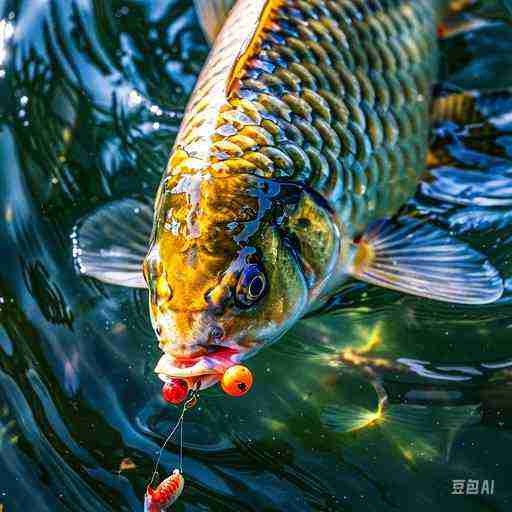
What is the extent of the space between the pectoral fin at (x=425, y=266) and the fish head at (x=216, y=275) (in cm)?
55

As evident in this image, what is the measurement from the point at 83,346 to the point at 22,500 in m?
0.66

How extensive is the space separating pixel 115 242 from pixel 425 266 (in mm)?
1304

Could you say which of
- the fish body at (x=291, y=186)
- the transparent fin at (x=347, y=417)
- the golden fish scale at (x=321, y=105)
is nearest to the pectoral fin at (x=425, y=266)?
the fish body at (x=291, y=186)

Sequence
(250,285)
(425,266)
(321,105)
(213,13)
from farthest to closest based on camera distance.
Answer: (213,13), (425,266), (321,105), (250,285)

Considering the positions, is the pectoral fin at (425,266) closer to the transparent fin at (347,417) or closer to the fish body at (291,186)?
the fish body at (291,186)

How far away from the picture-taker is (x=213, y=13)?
4.07 m

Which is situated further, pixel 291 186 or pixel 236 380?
pixel 291 186

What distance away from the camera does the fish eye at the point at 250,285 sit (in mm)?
2859

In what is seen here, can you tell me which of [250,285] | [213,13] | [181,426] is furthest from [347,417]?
[213,13]

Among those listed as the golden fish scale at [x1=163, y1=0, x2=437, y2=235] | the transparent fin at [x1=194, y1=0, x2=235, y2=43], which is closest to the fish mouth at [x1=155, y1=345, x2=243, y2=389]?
the golden fish scale at [x1=163, y1=0, x2=437, y2=235]

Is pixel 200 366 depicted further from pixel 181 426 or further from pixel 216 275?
pixel 181 426

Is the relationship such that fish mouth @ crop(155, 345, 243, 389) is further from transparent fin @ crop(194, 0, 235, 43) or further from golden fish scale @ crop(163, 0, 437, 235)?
transparent fin @ crop(194, 0, 235, 43)

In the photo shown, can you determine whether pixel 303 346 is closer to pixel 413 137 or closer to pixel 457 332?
pixel 457 332

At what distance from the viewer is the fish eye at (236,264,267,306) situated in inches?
113
